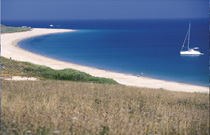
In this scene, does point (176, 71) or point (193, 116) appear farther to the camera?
point (176, 71)

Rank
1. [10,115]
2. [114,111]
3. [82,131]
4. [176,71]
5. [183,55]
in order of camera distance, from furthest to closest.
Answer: [183,55], [176,71], [114,111], [10,115], [82,131]

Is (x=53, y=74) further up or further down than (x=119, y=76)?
further down

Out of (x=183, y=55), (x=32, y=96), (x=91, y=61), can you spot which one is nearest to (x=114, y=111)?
(x=32, y=96)

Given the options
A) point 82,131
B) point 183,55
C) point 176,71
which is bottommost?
point 82,131

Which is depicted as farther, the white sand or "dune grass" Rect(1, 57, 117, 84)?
the white sand

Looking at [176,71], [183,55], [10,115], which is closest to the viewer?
[10,115]

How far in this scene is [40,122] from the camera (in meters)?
7.23

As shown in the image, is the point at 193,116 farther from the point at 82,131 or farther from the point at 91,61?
the point at 91,61

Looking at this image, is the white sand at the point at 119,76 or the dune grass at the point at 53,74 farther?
the white sand at the point at 119,76

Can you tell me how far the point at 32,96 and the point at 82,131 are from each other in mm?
4969

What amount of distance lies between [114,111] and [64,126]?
7.37ft

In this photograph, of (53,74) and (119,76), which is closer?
(53,74)

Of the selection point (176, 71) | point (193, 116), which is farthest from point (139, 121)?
point (176, 71)

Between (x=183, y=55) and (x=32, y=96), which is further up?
(x=183, y=55)
